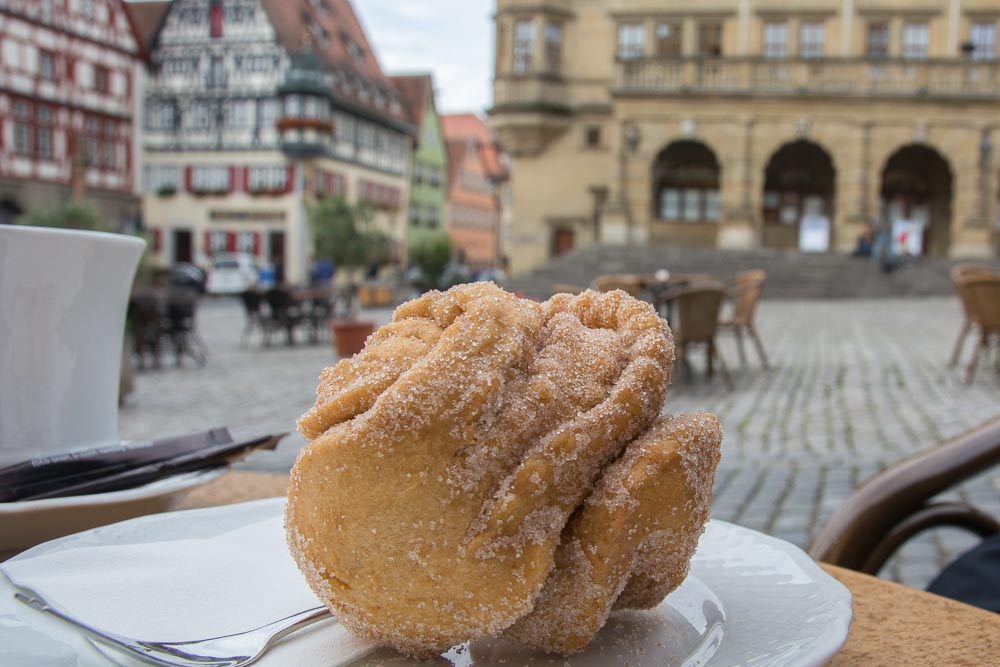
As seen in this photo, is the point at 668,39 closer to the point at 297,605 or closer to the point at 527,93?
the point at 527,93

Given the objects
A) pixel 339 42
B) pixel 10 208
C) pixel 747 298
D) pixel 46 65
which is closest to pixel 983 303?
pixel 747 298

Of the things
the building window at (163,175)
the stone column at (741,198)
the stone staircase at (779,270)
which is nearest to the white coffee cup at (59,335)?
the stone staircase at (779,270)

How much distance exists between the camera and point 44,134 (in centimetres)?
3766


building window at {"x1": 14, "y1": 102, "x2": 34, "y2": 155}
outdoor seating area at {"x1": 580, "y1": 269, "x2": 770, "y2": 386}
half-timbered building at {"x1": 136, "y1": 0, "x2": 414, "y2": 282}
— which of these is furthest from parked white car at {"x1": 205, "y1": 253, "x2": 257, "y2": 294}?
outdoor seating area at {"x1": 580, "y1": 269, "x2": 770, "y2": 386}

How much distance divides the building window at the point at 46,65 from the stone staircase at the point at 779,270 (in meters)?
22.4

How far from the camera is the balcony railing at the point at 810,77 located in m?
33.0

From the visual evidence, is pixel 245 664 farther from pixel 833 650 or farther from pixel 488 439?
pixel 833 650

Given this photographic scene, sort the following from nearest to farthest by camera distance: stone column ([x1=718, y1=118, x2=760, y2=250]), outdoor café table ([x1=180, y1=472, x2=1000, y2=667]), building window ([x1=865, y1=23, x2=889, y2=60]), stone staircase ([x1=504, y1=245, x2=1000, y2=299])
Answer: outdoor café table ([x1=180, y1=472, x2=1000, y2=667]) → stone staircase ([x1=504, y1=245, x2=1000, y2=299]) → stone column ([x1=718, y1=118, x2=760, y2=250]) → building window ([x1=865, y1=23, x2=889, y2=60])

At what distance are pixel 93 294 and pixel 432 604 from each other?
0.67m

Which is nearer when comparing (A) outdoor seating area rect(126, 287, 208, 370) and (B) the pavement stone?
(B) the pavement stone

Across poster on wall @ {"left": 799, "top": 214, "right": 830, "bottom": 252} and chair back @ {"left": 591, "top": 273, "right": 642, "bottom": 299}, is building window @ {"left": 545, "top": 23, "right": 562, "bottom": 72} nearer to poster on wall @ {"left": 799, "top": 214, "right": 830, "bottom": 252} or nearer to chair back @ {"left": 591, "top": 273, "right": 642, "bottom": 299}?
poster on wall @ {"left": 799, "top": 214, "right": 830, "bottom": 252}

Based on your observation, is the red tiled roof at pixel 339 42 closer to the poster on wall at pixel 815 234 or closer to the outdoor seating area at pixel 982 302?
the poster on wall at pixel 815 234

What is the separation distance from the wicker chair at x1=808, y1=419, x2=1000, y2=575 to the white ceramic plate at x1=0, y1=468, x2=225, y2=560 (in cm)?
113

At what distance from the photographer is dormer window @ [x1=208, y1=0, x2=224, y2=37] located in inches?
1750
